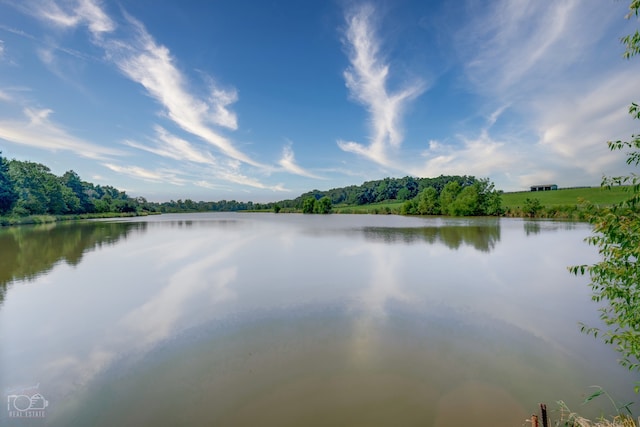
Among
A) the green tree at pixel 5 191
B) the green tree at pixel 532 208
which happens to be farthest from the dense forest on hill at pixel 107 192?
the green tree at pixel 532 208

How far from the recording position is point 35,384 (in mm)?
4824

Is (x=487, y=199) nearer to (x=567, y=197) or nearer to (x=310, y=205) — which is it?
(x=567, y=197)

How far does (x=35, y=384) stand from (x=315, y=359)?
15.7 ft

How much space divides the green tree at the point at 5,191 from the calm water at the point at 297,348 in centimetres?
5226

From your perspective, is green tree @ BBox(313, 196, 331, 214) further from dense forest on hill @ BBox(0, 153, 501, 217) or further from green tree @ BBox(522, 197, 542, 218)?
green tree @ BBox(522, 197, 542, 218)

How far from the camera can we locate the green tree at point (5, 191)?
155 feet

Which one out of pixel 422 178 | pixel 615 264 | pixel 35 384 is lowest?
pixel 35 384

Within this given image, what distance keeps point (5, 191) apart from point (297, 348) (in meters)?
66.9

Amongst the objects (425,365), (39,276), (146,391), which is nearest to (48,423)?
(146,391)

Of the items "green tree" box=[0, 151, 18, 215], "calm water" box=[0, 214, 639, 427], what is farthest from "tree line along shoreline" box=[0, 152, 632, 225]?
"calm water" box=[0, 214, 639, 427]

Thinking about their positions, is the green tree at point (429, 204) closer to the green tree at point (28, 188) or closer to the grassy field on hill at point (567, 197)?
the grassy field on hill at point (567, 197)

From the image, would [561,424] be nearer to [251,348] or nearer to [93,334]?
[251,348]

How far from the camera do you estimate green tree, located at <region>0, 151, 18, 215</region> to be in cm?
4720

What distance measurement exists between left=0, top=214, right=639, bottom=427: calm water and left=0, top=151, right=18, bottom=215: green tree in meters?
52.3
